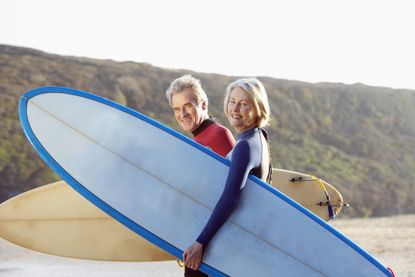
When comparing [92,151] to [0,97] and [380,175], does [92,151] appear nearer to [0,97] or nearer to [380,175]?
[0,97]

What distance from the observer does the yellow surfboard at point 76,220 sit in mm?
4883

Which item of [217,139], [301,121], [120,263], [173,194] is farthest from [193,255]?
[301,121]

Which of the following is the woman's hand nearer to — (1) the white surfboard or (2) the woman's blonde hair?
(1) the white surfboard

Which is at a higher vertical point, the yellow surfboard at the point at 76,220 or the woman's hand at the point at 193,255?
the woman's hand at the point at 193,255

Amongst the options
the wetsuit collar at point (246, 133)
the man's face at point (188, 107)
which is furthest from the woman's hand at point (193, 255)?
the man's face at point (188, 107)

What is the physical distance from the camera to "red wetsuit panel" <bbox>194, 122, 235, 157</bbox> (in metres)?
3.49

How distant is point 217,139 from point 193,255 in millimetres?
716

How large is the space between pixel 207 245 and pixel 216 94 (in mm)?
19003

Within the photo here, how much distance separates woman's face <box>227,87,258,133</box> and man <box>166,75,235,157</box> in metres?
0.43

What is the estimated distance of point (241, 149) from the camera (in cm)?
287

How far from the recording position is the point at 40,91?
13.3 ft

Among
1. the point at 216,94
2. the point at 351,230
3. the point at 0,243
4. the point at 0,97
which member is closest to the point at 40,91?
the point at 0,243

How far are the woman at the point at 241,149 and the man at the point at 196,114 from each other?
414 mm

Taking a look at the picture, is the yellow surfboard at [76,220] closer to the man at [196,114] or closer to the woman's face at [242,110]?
the man at [196,114]
